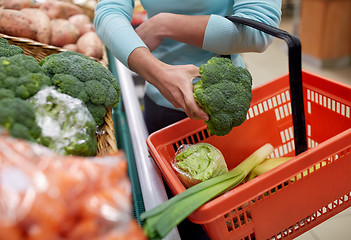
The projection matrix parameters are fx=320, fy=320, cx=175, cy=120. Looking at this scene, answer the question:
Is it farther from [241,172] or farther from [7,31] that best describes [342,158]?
[7,31]

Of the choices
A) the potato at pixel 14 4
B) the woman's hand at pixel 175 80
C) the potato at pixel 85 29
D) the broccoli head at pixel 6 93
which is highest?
the broccoli head at pixel 6 93

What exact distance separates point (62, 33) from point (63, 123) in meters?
1.18

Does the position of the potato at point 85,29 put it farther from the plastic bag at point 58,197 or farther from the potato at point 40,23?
the plastic bag at point 58,197

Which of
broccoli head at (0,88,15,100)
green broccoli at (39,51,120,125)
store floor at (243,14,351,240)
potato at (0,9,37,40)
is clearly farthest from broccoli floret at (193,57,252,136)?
store floor at (243,14,351,240)

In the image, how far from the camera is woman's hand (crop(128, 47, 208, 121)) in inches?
33.9

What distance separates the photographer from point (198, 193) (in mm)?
708

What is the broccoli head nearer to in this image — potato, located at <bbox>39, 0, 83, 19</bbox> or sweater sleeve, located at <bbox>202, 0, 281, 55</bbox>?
sweater sleeve, located at <bbox>202, 0, 281, 55</bbox>

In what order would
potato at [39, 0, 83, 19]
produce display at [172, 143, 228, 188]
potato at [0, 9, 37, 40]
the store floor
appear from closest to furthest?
produce display at [172, 143, 228, 188] → potato at [0, 9, 37, 40] → potato at [39, 0, 83, 19] → the store floor

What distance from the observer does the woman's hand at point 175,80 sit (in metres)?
0.86

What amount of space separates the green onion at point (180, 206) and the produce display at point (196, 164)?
84mm

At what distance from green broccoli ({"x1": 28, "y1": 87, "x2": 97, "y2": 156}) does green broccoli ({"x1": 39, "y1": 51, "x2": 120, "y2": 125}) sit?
1.9 inches

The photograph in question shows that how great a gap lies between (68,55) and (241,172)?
0.56 m

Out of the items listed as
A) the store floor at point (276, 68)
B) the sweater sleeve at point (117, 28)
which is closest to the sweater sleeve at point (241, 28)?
the sweater sleeve at point (117, 28)

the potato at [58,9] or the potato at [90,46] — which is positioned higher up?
the potato at [58,9]
